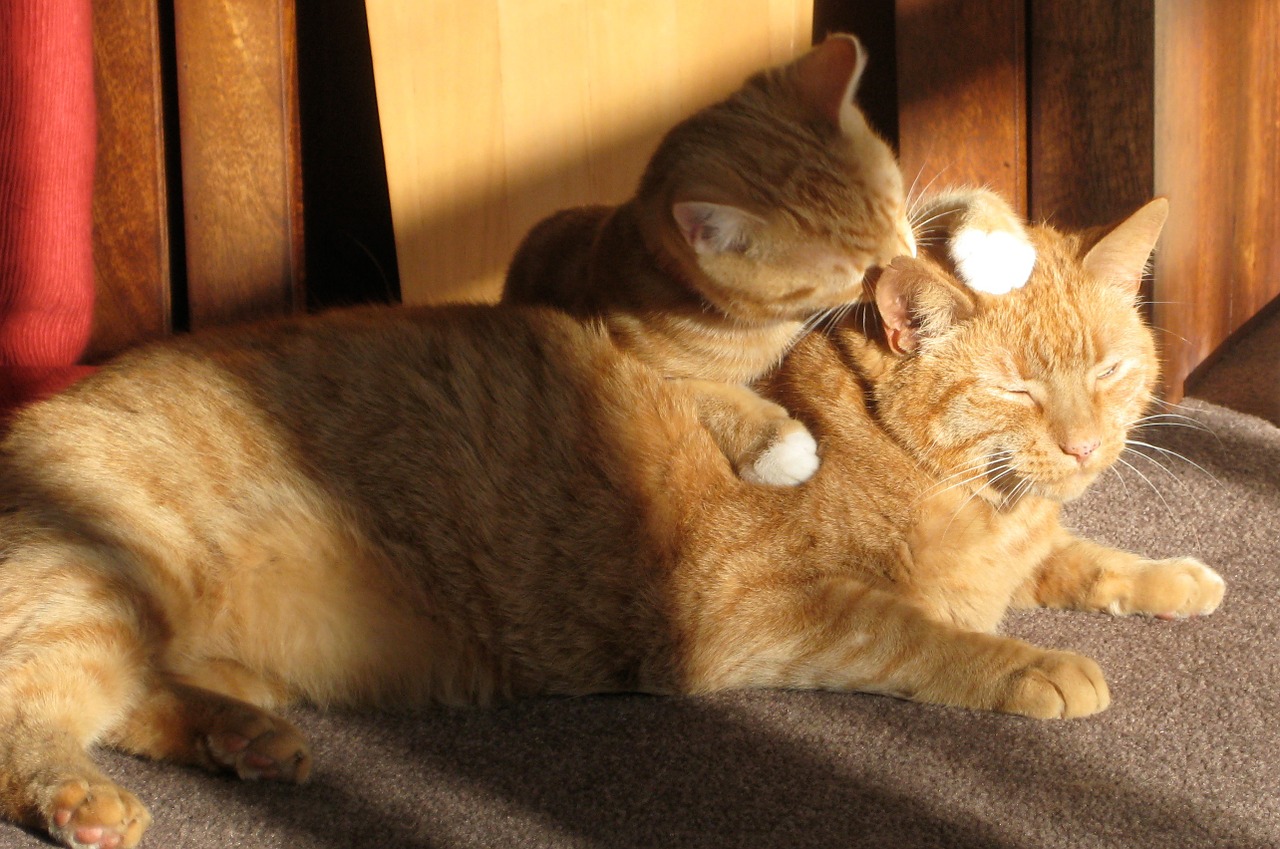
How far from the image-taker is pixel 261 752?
1.74 meters

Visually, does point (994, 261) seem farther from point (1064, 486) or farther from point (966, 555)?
point (966, 555)

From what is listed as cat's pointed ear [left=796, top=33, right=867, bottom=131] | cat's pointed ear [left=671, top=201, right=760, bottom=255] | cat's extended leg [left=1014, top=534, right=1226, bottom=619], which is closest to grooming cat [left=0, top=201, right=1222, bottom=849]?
cat's extended leg [left=1014, top=534, right=1226, bottom=619]

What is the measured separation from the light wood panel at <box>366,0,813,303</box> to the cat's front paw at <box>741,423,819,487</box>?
4.88 ft

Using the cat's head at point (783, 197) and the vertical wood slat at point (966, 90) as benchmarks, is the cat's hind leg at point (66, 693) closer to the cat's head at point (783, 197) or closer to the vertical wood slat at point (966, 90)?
the cat's head at point (783, 197)

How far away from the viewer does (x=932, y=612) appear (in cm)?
199

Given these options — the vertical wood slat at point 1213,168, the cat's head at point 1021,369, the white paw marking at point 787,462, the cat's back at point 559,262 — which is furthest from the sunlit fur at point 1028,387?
the vertical wood slat at point 1213,168

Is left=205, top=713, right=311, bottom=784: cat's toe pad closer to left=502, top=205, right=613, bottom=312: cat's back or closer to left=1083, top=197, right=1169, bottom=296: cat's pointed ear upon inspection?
left=502, top=205, right=613, bottom=312: cat's back

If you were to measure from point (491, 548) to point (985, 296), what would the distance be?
92 centimetres

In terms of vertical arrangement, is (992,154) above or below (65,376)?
above

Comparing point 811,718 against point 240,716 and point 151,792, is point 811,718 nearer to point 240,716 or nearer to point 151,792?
point 240,716

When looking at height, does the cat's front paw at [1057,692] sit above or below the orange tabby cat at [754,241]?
below

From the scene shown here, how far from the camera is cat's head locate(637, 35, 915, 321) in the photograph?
6.50ft

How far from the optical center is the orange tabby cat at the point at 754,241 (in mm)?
1978

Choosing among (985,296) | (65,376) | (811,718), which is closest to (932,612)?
(811,718)
